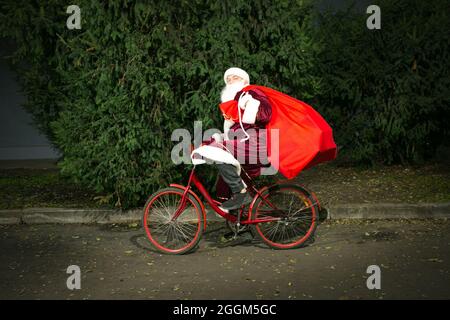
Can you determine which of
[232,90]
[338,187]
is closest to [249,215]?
[232,90]

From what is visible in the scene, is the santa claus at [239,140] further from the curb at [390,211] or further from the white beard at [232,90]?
the curb at [390,211]

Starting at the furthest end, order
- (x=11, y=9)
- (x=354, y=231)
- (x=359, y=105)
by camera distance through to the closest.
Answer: (x=359, y=105) < (x=11, y=9) < (x=354, y=231)

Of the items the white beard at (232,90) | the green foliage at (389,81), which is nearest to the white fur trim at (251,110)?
the white beard at (232,90)

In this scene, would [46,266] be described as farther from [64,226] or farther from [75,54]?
[75,54]

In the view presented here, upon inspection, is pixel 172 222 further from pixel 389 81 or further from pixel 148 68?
pixel 389 81

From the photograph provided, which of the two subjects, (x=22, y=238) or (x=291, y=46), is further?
(x=291, y=46)

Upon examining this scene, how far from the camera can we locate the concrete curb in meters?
7.98

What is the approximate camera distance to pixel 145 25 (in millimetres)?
7988

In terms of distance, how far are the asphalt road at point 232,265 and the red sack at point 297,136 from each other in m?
0.92

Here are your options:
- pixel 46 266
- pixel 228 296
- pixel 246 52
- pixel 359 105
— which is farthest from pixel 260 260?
pixel 359 105

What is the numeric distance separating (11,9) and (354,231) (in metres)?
5.43

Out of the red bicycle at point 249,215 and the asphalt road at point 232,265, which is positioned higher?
the red bicycle at point 249,215

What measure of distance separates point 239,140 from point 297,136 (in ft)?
1.91

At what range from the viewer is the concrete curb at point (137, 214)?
314 inches
